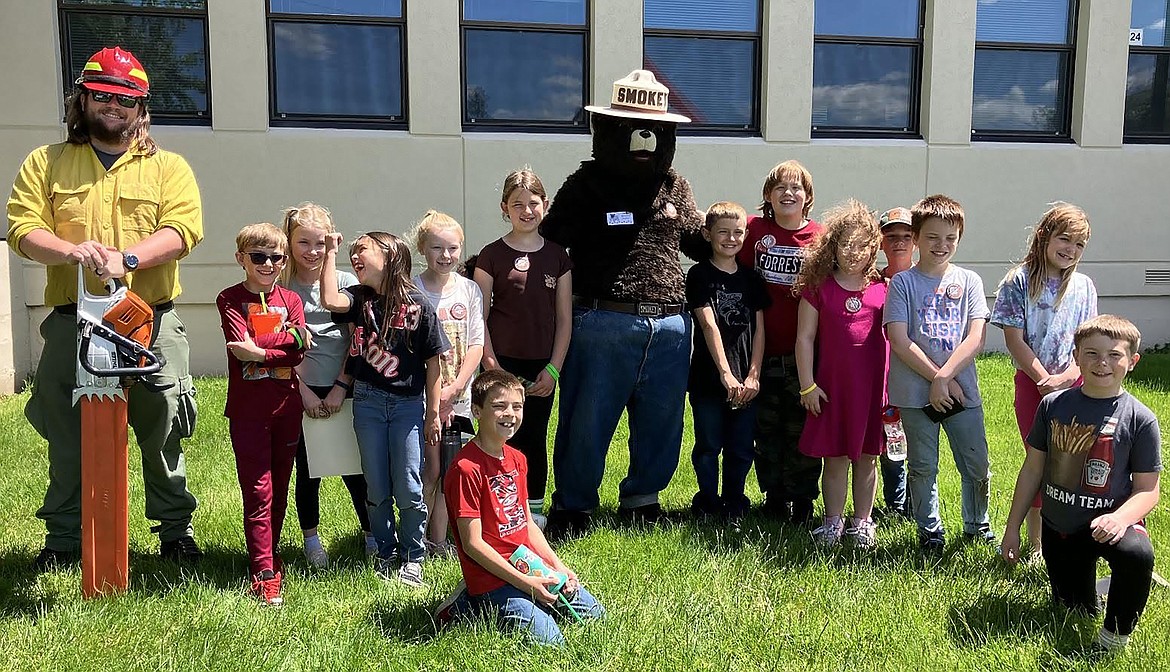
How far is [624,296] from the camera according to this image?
4535 mm

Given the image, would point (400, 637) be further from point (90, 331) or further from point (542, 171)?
point (542, 171)

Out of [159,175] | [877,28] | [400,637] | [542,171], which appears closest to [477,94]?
[542,171]

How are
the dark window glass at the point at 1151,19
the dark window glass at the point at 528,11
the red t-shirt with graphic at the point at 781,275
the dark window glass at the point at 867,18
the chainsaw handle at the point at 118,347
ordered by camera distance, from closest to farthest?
the chainsaw handle at the point at 118,347 → the red t-shirt with graphic at the point at 781,275 → the dark window glass at the point at 528,11 → the dark window glass at the point at 867,18 → the dark window glass at the point at 1151,19

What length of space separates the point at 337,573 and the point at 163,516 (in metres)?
0.96

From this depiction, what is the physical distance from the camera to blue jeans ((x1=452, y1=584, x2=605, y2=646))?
131 inches

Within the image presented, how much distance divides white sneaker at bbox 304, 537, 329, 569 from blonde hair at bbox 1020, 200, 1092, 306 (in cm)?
350

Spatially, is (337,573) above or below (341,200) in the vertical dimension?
below

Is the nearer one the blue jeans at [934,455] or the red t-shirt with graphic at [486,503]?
the red t-shirt with graphic at [486,503]

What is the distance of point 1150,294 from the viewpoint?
32.9 ft

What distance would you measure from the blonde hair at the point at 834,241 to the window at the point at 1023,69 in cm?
622

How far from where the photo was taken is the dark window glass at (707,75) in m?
9.12

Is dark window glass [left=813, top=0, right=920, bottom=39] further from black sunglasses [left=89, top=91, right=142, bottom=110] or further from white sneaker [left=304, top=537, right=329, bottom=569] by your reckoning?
white sneaker [left=304, top=537, right=329, bottom=569]

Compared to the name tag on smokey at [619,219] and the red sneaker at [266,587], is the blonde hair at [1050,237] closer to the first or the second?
the name tag on smokey at [619,219]

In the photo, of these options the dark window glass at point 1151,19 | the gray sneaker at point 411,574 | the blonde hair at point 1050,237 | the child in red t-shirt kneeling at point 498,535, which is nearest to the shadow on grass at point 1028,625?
the blonde hair at point 1050,237
